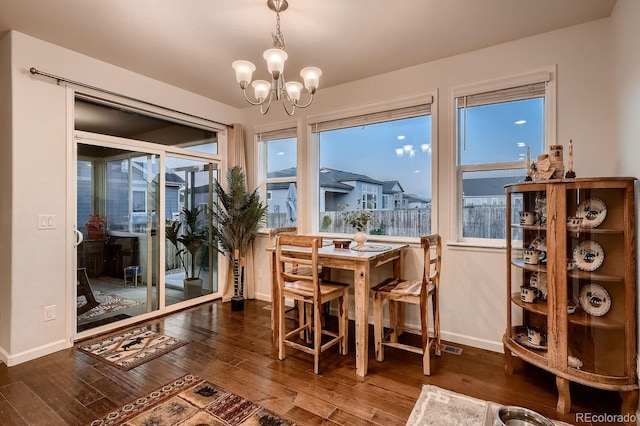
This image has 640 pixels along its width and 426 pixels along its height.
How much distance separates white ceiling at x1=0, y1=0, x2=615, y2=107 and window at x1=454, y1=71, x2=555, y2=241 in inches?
16.9

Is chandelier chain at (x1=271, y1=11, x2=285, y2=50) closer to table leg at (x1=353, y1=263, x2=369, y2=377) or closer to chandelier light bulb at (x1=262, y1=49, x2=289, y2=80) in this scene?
chandelier light bulb at (x1=262, y1=49, x2=289, y2=80)

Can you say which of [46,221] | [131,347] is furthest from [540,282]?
[46,221]

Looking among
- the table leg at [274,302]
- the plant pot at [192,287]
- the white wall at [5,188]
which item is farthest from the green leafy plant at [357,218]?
the white wall at [5,188]

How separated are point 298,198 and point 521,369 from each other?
281 cm

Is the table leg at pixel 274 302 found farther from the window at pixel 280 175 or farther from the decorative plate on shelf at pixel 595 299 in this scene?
the decorative plate on shelf at pixel 595 299

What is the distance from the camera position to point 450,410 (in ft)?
6.36

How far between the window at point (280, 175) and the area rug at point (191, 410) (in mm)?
2380

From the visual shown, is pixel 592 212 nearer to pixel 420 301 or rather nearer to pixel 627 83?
pixel 627 83

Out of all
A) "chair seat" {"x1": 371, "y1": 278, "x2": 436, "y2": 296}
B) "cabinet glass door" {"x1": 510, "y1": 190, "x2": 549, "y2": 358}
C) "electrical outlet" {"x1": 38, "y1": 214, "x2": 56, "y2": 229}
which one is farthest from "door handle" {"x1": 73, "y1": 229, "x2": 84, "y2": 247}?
"cabinet glass door" {"x1": 510, "y1": 190, "x2": 549, "y2": 358}

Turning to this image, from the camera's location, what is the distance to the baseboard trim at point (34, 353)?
8.38ft

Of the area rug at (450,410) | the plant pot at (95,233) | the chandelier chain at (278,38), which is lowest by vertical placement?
the area rug at (450,410)

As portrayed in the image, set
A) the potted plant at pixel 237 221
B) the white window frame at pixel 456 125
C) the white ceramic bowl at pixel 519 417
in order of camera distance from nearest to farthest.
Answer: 1. the white ceramic bowl at pixel 519 417
2. the white window frame at pixel 456 125
3. the potted plant at pixel 237 221

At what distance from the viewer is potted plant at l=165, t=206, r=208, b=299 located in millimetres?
3934

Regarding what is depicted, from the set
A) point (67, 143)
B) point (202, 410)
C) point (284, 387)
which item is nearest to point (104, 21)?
point (67, 143)
